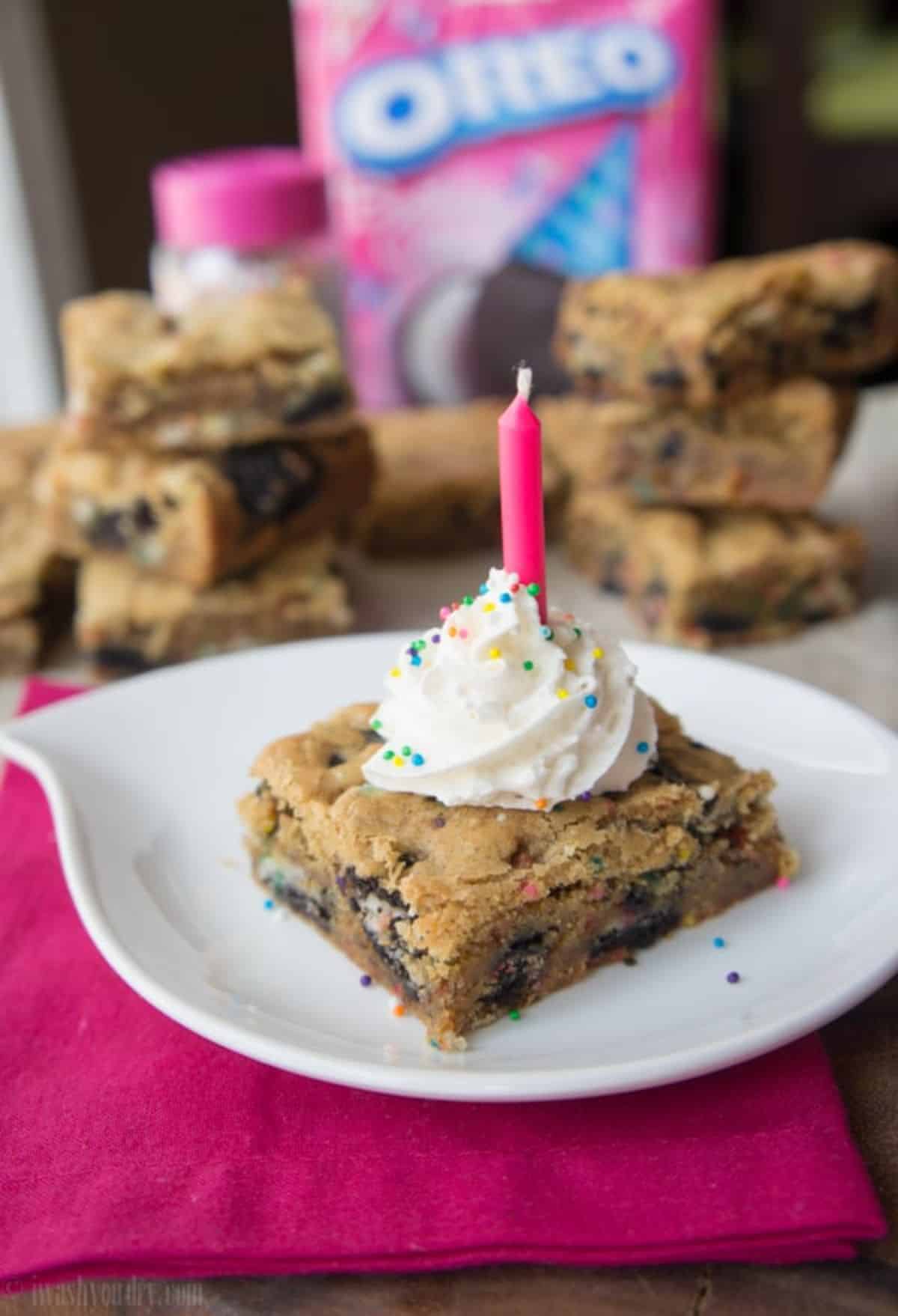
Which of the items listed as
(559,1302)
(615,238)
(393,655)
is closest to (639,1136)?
(559,1302)

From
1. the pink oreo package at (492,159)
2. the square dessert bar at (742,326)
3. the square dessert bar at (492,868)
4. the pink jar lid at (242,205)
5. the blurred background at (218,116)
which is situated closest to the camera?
the square dessert bar at (492,868)

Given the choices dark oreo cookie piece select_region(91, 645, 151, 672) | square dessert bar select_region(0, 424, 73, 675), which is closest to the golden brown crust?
square dessert bar select_region(0, 424, 73, 675)

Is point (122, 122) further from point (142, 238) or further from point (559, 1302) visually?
point (559, 1302)

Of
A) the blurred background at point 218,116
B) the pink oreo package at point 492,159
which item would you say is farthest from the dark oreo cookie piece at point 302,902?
the blurred background at point 218,116

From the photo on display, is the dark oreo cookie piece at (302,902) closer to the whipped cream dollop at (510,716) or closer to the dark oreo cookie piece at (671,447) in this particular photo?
the whipped cream dollop at (510,716)

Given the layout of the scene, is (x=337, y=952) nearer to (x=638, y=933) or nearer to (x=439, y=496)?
(x=638, y=933)

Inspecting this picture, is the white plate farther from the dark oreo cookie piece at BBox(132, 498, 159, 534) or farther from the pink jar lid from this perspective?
the pink jar lid
